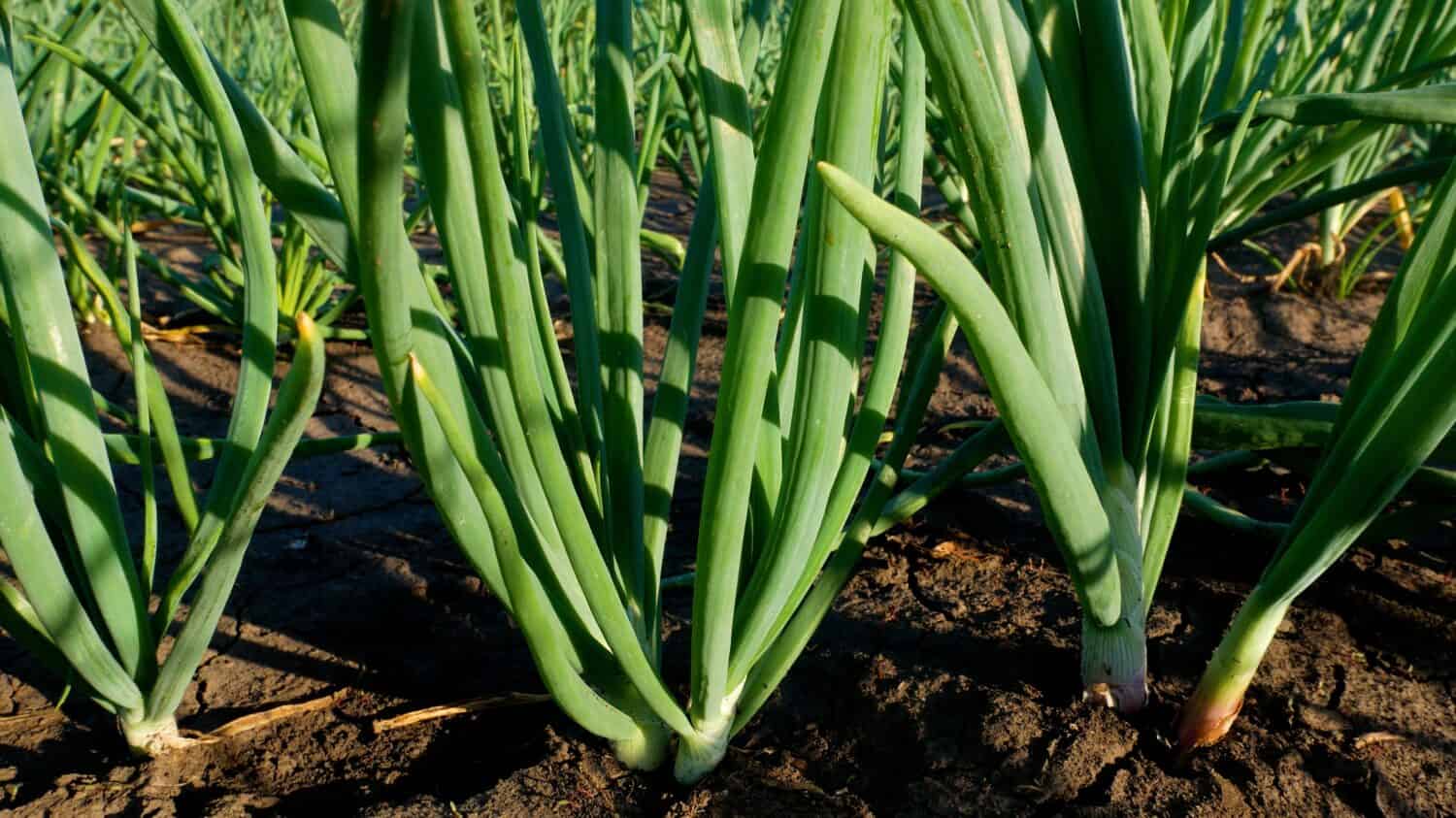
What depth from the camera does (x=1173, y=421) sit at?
87 centimetres

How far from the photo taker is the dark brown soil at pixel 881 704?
0.84 metres

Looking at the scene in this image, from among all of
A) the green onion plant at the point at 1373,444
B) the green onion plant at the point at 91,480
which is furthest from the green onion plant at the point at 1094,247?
the green onion plant at the point at 91,480

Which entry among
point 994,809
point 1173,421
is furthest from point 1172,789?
point 1173,421

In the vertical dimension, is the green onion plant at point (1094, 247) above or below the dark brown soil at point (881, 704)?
above

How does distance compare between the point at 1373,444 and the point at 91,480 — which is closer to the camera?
the point at 1373,444

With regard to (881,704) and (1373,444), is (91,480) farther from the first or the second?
(1373,444)

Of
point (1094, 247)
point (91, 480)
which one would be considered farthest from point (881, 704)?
point (91, 480)

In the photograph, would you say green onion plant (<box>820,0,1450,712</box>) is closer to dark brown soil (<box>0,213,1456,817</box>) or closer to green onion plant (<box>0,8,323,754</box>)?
dark brown soil (<box>0,213,1456,817</box>)

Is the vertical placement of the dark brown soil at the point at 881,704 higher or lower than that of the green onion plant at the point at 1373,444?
lower

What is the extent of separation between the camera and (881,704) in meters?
0.94

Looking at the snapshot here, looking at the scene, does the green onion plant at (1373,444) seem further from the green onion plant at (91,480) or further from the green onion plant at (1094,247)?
the green onion plant at (91,480)

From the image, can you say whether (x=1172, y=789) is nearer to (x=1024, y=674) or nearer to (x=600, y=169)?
(x=1024, y=674)

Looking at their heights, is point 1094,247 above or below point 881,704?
above

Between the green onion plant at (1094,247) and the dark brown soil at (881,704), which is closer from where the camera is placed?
the green onion plant at (1094,247)
